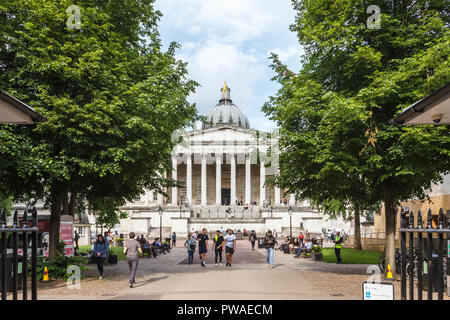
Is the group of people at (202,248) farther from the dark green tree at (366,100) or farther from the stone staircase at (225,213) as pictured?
the stone staircase at (225,213)

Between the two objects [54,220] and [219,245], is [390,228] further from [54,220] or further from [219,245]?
[54,220]

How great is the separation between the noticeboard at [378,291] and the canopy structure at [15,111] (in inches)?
207

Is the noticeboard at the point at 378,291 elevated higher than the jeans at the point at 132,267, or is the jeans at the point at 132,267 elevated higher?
the noticeboard at the point at 378,291

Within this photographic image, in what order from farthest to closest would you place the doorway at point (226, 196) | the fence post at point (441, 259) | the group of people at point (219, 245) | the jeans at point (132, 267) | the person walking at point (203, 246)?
the doorway at point (226, 196) < the person walking at point (203, 246) < the group of people at point (219, 245) < the jeans at point (132, 267) < the fence post at point (441, 259)

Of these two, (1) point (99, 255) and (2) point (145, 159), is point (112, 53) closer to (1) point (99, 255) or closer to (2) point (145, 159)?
(2) point (145, 159)

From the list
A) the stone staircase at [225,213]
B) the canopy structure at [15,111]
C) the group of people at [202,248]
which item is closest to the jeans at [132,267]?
the group of people at [202,248]

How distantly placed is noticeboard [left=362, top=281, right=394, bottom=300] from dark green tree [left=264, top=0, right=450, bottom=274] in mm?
7957

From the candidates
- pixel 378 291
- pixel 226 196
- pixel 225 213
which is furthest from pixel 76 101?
pixel 226 196

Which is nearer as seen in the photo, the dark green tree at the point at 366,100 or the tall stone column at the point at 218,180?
the dark green tree at the point at 366,100

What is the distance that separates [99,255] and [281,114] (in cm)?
909

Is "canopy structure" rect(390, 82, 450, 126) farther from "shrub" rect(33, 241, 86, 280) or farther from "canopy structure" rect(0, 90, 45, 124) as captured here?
"shrub" rect(33, 241, 86, 280)

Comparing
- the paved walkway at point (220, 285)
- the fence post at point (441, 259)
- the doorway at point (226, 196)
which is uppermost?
the doorway at point (226, 196)

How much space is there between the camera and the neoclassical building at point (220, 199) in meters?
57.3
